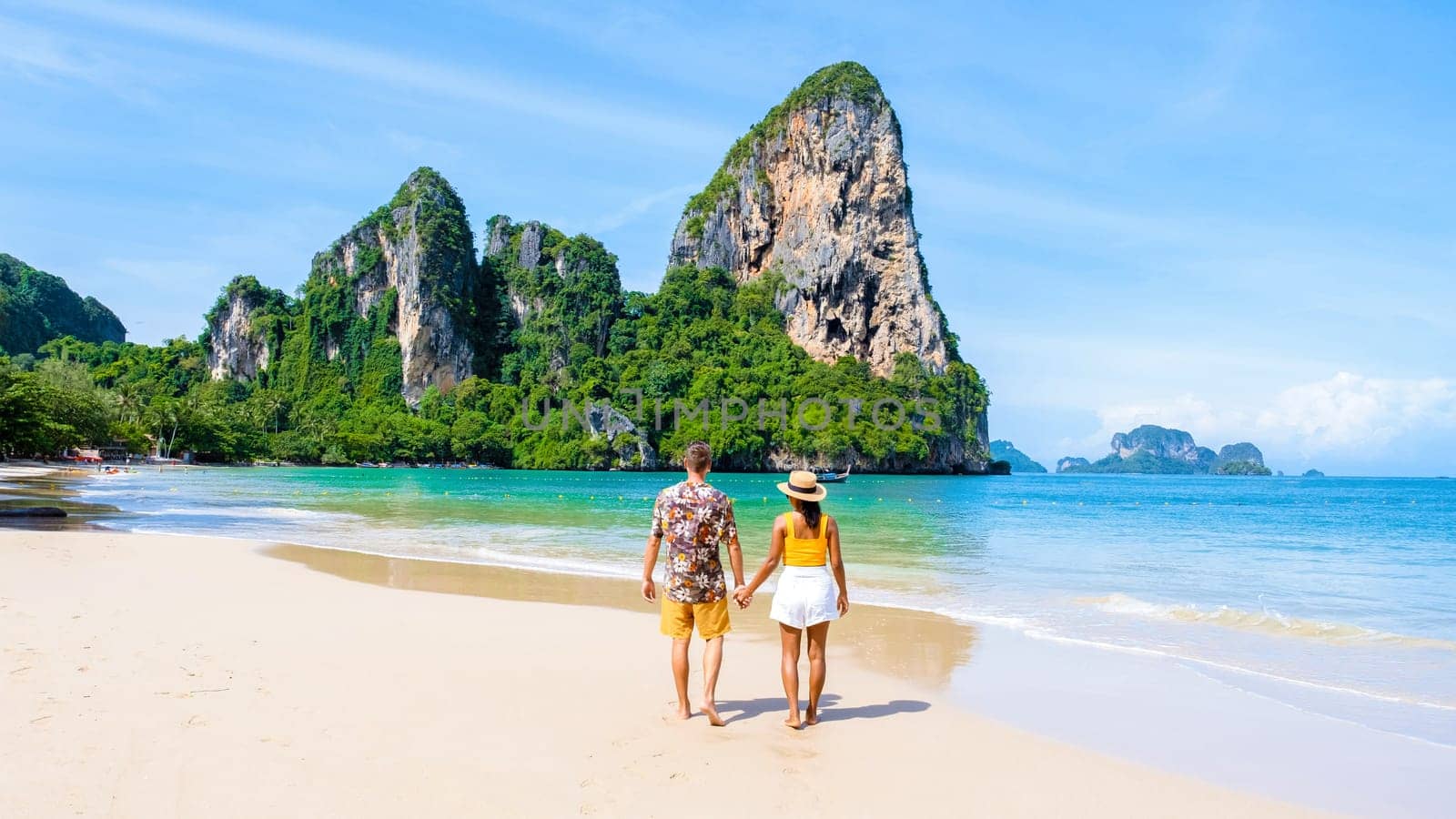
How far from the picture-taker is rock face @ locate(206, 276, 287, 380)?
111 meters

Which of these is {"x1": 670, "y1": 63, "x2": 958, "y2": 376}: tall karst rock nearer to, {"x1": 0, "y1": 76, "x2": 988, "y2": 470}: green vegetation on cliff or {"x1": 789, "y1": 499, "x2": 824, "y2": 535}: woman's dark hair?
{"x1": 0, "y1": 76, "x2": 988, "y2": 470}: green vegetation on cliff

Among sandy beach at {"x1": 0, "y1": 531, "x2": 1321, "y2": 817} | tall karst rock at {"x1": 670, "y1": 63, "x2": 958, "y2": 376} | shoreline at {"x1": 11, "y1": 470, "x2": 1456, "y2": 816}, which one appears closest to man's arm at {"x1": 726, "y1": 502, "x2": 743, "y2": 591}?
sandy beach at {"x1": 0, "y1": 531, "x2": 1321, "y2": 817}

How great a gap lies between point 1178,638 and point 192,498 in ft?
100

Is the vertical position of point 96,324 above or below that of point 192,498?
above

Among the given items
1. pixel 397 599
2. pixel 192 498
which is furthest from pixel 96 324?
pixel 397 599

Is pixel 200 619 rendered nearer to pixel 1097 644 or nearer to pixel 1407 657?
pixel 1097 644

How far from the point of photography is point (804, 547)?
4992 millimetres

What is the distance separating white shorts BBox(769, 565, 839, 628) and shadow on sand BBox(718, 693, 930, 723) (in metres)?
0.68

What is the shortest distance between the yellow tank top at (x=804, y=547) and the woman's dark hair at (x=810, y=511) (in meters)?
0.04

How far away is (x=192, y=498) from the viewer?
29.1 m

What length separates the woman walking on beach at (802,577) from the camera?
4965 mm

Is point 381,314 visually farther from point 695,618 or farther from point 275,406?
point 695,618

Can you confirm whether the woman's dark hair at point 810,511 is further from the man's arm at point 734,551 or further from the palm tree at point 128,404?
the palm tree at point 128,404

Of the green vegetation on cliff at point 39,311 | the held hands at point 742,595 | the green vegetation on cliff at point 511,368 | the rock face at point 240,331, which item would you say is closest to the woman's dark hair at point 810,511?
the held hands at point 742,595
